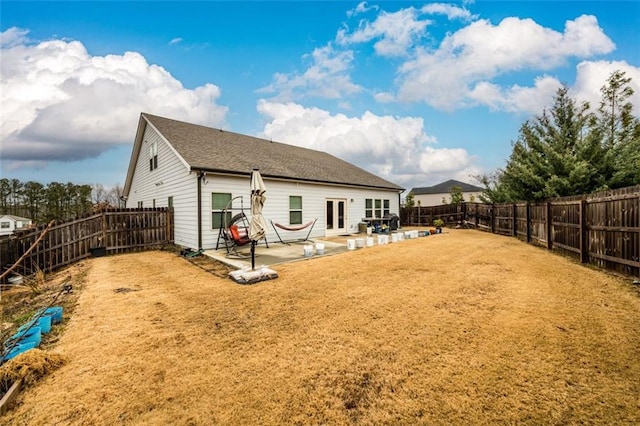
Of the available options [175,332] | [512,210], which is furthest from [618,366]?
[512,210]

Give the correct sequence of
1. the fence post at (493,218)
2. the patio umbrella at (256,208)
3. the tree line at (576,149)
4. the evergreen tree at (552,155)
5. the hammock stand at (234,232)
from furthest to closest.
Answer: the fence post at (493,218) < the evergreen tree at (552,155) < the tree line at (576,149) < the hammock stand at (234,232) < the patio umbrella at (256,208)

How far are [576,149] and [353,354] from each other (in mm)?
15497

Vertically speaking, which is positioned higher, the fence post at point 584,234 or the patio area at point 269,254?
the fence post at point 584,234

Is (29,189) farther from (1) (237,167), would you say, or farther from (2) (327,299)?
(2) (327,299)

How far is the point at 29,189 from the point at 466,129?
3837 centimetres

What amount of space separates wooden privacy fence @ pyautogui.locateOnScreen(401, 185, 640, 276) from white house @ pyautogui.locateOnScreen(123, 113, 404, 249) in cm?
791

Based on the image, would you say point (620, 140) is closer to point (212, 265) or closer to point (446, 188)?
point (212, 265)

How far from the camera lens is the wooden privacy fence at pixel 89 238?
748 centimetres

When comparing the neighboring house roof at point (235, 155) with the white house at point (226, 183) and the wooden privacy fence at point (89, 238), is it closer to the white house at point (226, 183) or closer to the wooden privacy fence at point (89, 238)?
the white house at point (226, 183)

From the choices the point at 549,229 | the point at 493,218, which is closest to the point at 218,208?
the point at 549,229

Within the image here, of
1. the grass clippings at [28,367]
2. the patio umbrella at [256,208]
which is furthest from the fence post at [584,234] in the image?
the grass clippings at [28,367]

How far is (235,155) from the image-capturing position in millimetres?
12109

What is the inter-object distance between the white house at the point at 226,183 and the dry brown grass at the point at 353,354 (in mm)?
4845

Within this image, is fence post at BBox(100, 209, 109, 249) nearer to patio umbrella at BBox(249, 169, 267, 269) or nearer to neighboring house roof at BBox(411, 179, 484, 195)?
patio umbrella at BBox(249, 169, 267, 269)
